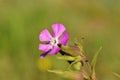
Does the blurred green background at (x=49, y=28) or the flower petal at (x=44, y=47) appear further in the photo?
the blurred green background at (x=49, y=28)

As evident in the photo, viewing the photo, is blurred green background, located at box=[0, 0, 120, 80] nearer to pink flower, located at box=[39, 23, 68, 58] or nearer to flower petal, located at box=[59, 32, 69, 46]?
pink flower, located at box=[39, 23, 68, 58]

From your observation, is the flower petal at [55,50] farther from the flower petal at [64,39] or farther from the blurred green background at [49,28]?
the blurred green background at [49,28]

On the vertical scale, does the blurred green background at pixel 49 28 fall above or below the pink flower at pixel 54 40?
below

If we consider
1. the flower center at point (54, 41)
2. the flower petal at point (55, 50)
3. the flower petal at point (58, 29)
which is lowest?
the flower petal at point (55, 50)

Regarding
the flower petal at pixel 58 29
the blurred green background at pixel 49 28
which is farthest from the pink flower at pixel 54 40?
the blurred green background at pixel 49 28

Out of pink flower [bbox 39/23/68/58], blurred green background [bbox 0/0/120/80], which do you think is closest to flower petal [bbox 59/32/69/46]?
pink flower [bbox 39/23/68/58]

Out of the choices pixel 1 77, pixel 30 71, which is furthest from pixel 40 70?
pixel 1 77
